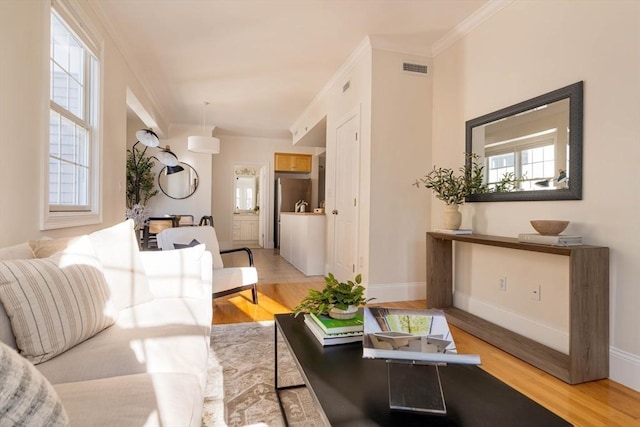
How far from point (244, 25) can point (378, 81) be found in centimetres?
143

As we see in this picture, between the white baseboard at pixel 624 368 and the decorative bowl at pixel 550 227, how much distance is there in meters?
0.73

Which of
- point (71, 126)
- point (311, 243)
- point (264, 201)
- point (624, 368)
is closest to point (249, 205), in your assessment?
point (264, 201)

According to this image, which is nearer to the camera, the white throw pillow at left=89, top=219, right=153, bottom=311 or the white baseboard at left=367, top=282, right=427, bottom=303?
the white throw pillow at left=89, top=219, right=153, bottom=311

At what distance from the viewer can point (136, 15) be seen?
3.07 meters

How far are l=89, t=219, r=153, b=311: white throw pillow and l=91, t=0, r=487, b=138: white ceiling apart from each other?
2174 millimetres

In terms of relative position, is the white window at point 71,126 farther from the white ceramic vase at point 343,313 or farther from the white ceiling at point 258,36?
the white ceramic vase at point 343,313

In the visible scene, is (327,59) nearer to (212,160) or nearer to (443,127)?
(443,127)

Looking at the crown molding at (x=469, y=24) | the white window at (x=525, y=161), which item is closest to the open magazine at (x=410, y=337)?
the white window at (x=525, y=161)

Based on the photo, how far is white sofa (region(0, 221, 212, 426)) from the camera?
3.09ft

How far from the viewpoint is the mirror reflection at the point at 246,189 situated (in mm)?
9711

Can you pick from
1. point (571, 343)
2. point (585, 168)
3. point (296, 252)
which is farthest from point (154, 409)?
point (296, 252)

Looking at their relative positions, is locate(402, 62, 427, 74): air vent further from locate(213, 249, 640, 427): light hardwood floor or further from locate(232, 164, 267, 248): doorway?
locate(232, 164, 267, 248): doorway

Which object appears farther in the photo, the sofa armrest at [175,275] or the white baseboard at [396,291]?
the white baseboard at [396,291]

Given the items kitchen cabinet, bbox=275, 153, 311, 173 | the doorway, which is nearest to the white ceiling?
kitchen cabinet, bbox=275, 153, 311, 173
